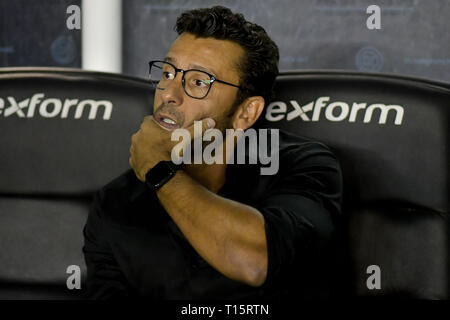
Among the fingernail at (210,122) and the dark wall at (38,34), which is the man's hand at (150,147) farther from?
the dark wall at (38,34)

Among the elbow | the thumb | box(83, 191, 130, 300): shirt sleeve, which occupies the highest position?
the thumb

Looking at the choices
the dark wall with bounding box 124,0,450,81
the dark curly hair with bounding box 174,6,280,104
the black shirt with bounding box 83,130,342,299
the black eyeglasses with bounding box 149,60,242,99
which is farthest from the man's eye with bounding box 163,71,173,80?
the dark wall with bounding box 124,0,450,81

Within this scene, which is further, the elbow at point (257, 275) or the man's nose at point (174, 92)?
the man's nose at point (174, 92)

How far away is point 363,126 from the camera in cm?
114

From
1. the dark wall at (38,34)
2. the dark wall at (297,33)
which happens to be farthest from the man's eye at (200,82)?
the dark wall at (38,34)

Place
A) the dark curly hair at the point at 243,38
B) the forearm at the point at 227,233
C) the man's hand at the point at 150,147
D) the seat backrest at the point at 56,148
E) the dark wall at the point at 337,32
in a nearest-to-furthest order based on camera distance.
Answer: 1. the forearm at the point at 227,233
2. the man's hand at the point at 150,147
3. the dark curly hair at the point at 243,38
4. the seat backrest at the point at 56,148
5. the dark wall at the point at 337,32

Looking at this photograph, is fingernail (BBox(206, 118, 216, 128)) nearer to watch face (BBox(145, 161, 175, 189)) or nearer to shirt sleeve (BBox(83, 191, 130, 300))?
watch face (BBox(145, 161, 175, 189))

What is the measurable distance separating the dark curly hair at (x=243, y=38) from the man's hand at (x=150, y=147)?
198 mm

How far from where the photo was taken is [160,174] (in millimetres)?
960

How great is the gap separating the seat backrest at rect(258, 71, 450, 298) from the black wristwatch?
0.31m

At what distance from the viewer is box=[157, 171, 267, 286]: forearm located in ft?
2.89

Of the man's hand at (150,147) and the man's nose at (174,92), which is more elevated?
the man's nose at (174,92)

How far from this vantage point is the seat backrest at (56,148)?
3.93 feet
